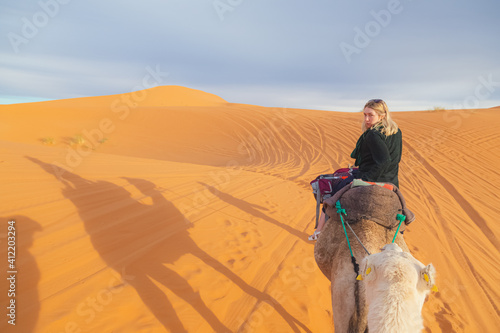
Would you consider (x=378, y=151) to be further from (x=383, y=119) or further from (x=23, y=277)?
(x=23, y=277)

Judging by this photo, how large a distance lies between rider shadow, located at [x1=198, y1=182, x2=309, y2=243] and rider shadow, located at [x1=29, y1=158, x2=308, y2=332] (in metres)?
1.54

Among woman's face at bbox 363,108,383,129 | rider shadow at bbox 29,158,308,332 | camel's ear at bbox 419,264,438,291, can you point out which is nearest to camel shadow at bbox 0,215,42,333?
rider shadow at bbox 29,158,308,332

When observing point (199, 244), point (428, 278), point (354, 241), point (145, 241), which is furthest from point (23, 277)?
point (428, 278)

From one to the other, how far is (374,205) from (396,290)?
1185 millimetres

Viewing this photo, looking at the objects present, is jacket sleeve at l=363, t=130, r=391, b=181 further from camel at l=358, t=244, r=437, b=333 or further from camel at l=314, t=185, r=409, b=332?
camel at l=358, t=244, r=437, b=333

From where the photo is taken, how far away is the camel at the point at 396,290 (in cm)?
116

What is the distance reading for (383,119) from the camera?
287cm

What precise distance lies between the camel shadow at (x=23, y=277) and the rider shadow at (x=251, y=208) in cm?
399

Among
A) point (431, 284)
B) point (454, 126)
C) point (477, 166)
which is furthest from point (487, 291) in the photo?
point (454, 126)

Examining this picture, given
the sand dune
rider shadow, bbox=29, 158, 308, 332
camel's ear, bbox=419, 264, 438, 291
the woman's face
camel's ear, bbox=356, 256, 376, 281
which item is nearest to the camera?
camel's ear, bbox=419, 264, 438, 291

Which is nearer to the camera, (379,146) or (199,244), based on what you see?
(379,146)

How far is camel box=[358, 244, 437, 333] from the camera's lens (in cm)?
116

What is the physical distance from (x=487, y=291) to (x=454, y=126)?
14760mm

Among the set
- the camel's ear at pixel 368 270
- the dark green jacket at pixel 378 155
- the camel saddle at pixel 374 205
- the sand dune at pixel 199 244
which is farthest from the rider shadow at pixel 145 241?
the camel's ear at pixel 368 270
